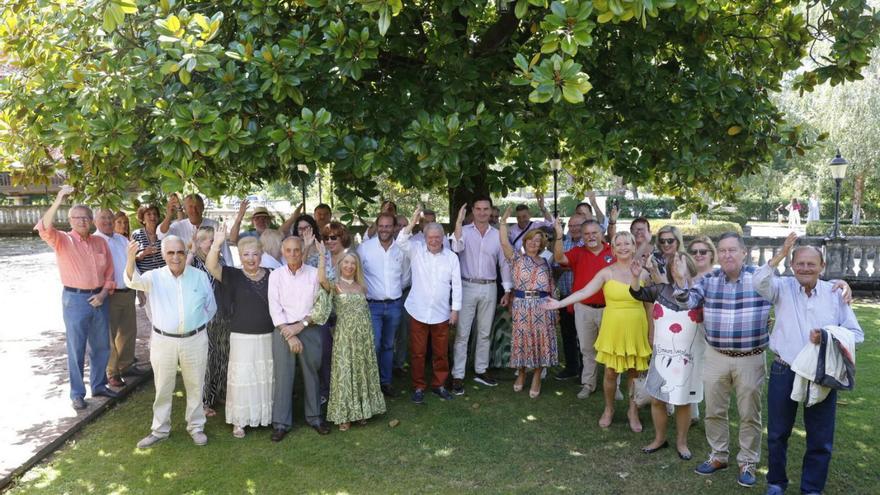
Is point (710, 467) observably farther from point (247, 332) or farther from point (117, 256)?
point (117, 256)

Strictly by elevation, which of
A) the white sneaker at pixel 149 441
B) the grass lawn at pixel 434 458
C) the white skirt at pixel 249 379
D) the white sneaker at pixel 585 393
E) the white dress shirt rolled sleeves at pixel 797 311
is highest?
the white dress shirt rolled sleeves at pixel 797 311

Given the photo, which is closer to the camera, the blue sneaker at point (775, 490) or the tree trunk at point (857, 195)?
the blue sneaker at point (775, 490)

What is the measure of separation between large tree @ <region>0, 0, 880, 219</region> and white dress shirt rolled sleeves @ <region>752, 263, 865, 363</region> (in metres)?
1.94

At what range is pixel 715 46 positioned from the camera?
721cm

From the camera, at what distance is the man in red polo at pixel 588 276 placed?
250 inches

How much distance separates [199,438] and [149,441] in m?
0.43

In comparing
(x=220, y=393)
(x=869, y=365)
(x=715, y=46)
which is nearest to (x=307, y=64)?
(x=220, y=393)

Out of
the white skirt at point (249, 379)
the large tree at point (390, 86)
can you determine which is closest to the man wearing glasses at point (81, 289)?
the large tree at point (390, 86)

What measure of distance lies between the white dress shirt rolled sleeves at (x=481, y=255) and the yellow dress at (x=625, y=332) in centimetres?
157

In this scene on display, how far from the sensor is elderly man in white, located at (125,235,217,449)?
5.21 m

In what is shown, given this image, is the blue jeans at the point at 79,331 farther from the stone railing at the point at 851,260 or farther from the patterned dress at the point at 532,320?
the stone railing at the point at 851,260

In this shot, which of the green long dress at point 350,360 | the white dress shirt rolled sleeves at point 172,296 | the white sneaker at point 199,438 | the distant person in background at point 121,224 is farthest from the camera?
the distant person in background at point 121,224

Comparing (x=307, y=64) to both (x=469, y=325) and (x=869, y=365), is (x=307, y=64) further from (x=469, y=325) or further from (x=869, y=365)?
(x=869, y=365)

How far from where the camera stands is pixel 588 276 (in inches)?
251
